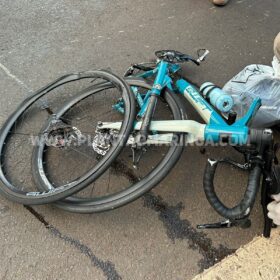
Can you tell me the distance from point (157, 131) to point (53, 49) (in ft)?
6.87

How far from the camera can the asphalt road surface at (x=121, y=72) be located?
7.43ft

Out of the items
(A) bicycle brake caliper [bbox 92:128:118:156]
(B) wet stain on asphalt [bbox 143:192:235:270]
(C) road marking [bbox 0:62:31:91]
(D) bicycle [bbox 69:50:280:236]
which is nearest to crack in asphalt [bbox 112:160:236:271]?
(B) wet stain on asphalt [bbox 143:192:235:270]

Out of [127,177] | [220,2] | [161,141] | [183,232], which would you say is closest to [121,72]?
[127,177]

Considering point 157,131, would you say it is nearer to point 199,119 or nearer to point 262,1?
point 199,119

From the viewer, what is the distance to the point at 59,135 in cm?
264

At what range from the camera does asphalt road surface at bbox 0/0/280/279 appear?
89.2 inches

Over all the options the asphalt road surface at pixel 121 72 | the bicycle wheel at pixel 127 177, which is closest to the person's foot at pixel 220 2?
the asphalt road surface at pixel 121 72

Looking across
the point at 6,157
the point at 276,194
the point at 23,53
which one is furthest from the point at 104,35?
the point at 276,194

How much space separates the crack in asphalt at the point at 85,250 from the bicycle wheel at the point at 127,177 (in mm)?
188

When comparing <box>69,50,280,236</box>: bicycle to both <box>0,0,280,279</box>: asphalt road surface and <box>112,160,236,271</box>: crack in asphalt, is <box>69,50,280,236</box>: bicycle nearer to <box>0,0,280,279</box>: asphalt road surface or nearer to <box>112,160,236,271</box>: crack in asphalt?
<box>112,160,236,271</box>: crack in asphalt

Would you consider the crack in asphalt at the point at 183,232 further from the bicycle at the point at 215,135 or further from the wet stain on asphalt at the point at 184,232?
the bicycle at the point at 215,135

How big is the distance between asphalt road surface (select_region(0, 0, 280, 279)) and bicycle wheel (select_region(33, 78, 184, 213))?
17 cm

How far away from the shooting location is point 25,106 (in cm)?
297

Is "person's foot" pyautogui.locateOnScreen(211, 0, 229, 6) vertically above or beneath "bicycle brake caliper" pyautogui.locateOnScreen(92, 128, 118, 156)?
above
